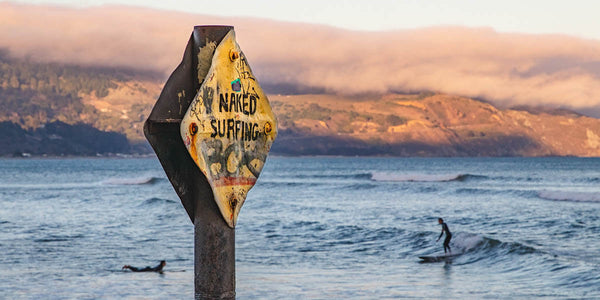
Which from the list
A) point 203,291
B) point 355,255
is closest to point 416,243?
point 355,255

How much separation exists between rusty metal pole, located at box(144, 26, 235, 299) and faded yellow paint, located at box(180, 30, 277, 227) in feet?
0.26

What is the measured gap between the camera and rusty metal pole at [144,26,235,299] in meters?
3.25

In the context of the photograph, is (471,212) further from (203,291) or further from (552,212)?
(203,291)

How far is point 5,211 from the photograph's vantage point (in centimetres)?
3784

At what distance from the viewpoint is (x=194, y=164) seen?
3.32 metres

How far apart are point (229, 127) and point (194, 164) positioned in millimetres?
271

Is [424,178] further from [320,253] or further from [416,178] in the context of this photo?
[320,253]

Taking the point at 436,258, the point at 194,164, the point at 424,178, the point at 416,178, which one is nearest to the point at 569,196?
the point at 436,258

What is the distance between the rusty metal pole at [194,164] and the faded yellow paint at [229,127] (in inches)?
3.2

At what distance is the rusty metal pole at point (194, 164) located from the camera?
10.7ft

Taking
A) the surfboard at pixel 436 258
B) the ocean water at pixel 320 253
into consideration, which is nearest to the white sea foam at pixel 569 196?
the ocean water at pixel 320 253

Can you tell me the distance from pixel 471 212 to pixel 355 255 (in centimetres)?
1830

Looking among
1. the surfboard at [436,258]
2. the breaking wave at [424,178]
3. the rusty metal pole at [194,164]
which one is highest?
the rusty metal pole at [194,164]

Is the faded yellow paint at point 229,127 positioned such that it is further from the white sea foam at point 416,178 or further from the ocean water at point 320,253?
the white sea foam at point 416,178
